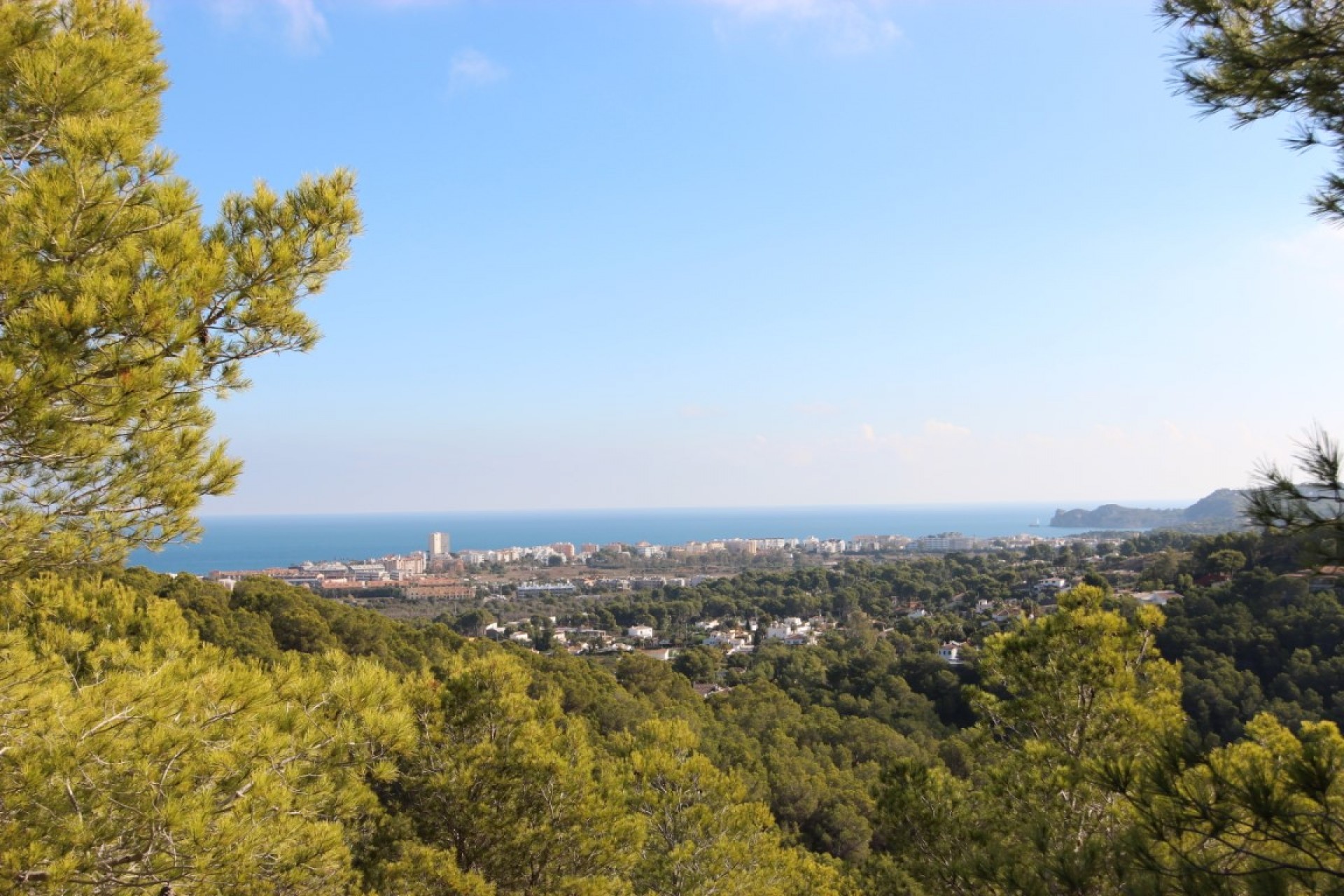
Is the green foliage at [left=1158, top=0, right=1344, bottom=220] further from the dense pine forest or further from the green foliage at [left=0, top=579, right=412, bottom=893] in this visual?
the green foliage at [left=0, top=579, right=412, bottom=893]

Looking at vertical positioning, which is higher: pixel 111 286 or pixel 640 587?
pixel 111 286

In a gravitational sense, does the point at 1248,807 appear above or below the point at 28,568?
below

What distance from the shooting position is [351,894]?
4.16 m

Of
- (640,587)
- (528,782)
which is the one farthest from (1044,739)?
(640,587)

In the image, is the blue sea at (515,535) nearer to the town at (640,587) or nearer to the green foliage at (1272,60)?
the town at (640,587)

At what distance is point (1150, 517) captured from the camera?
108m

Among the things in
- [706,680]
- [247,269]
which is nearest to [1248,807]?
[247,269]

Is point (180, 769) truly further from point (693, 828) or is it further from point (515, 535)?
point (515, 535)

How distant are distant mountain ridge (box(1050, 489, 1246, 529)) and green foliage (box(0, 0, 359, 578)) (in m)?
68.7

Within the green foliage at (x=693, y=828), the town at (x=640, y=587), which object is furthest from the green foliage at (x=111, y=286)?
the town at (x=640, y=587)

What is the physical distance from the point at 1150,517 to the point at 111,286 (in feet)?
418

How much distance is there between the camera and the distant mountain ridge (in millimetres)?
74975

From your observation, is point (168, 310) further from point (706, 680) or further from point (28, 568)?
point (706, 680)

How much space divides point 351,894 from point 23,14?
433cm
